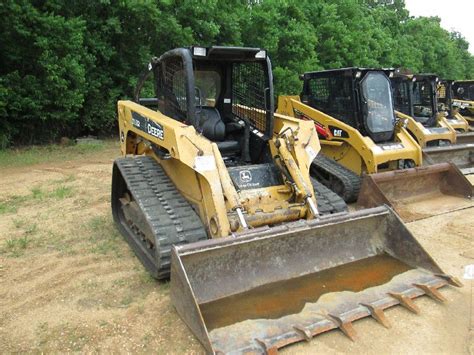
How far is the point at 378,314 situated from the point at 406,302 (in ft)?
0.92

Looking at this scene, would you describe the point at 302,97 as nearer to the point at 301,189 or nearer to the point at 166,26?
the point at 301,189

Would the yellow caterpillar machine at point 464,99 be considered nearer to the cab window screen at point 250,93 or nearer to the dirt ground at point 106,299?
the dirt ground at point 106,299

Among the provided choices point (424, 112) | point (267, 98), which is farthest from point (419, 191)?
point (424, 112)

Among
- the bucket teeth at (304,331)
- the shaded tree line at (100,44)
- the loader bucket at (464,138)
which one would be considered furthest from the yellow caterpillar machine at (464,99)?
the bucket teeth at (304,331)

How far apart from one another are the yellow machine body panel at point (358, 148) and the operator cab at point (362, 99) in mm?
202

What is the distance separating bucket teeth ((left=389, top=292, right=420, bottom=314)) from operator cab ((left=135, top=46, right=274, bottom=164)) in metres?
2.15

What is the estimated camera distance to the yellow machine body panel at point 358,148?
6.48 meters

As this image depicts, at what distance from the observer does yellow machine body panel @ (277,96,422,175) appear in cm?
648

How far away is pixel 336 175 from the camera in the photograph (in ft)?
21.1

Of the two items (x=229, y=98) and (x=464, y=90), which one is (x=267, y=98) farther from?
(x=464, y=90)

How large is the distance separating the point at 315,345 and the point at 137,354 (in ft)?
3.73

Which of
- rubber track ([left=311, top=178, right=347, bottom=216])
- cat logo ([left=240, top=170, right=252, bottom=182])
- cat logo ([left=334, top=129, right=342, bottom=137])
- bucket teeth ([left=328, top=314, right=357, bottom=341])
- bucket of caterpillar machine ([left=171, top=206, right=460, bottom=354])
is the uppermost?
cat logo ([left=334, top=129, right=342, bottom=137])

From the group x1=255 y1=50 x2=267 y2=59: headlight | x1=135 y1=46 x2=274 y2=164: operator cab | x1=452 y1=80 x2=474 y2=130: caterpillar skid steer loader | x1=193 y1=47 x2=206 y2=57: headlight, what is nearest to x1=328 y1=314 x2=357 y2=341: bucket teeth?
x1=135 y1=46 x2=274 y2=164: operator cab

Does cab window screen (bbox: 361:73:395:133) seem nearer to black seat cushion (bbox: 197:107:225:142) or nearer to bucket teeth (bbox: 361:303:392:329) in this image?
black seat cushion (bbox: 197:107:225:142)
